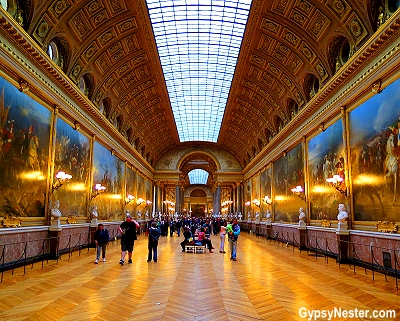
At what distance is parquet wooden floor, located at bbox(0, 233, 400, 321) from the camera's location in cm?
607

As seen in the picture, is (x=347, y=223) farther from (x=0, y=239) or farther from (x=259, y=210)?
(x=259, y=210)

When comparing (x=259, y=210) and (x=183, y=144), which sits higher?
(x=183, y=144)

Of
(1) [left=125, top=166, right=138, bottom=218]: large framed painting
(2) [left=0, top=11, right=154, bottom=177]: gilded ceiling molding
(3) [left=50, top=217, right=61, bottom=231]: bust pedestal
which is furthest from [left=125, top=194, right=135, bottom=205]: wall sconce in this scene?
(3) [left=50, top=217, right=61, bottom=231]: bust pedestal

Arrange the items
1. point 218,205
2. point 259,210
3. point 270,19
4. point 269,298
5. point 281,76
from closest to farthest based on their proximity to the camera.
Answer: point 269,298, point 270,19, point 281,76, point 259,210, point 218,205

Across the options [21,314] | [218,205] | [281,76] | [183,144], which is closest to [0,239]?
[21,314]

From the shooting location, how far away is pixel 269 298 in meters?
7.19

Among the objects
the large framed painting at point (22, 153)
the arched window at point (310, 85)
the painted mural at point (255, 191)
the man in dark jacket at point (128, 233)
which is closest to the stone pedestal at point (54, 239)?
the large framed painting at point (22, 153)

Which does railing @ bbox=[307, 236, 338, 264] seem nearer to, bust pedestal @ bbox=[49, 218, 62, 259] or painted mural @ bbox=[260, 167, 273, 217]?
painted mural @ bbox=[260, 167, 273, 217]

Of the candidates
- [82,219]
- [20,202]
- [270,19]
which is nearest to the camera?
[20,202]

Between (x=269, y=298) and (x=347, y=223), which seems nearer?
(x=269, y=298)

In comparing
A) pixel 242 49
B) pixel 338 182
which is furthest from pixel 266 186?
pixel 338 182

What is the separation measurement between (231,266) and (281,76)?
12688mm

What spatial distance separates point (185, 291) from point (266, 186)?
73.0 ft

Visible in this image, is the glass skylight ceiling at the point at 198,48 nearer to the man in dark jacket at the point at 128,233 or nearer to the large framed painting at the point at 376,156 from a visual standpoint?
the large framed painting at the point at 376,156
